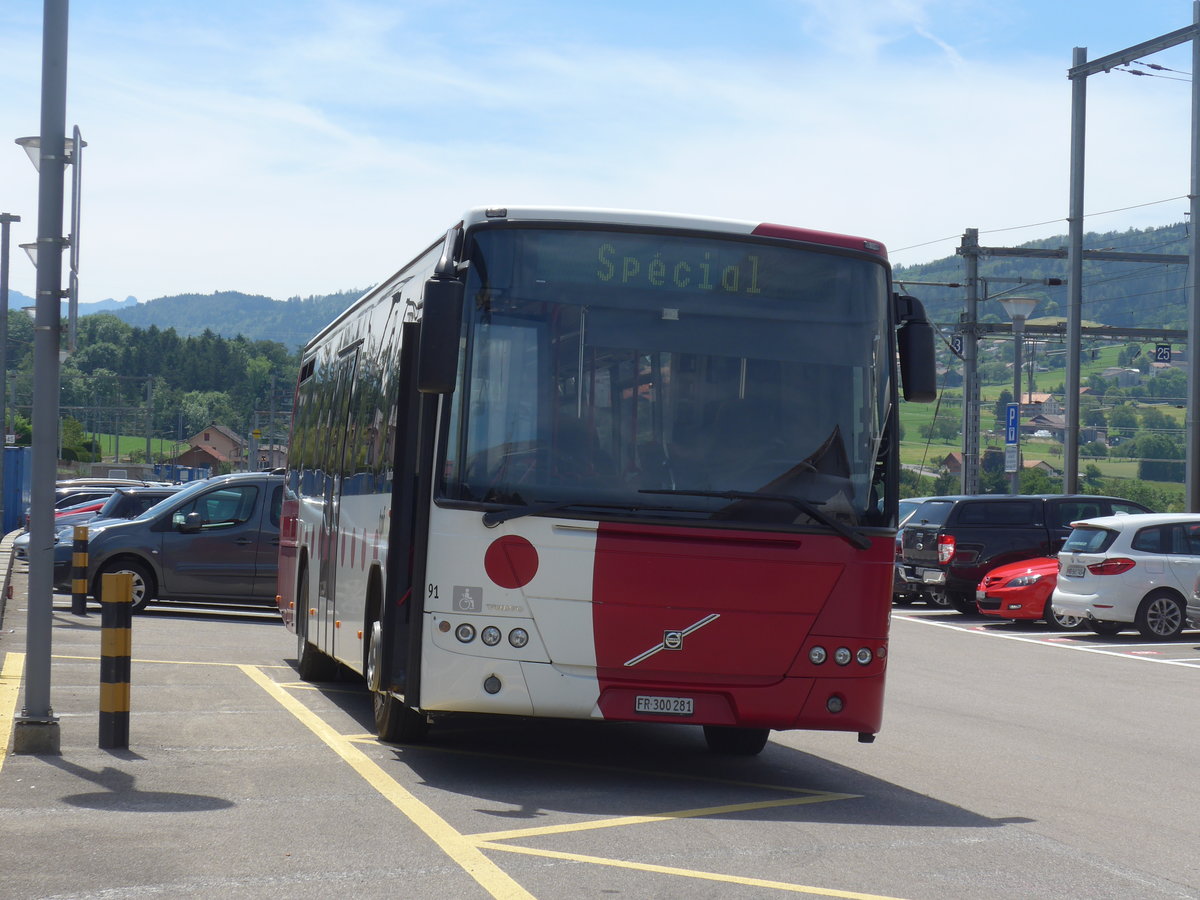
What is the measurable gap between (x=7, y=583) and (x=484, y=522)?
620 inches

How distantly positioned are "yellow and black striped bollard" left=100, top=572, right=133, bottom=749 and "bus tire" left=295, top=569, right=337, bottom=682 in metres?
4.19

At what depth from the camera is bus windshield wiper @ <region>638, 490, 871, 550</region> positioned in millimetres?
8523

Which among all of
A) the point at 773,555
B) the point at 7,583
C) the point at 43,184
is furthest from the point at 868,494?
the point at 7,583

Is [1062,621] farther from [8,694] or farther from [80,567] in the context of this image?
[8,694]

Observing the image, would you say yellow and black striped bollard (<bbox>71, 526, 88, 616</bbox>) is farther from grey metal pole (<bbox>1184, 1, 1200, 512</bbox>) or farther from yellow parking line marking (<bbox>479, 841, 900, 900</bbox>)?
grey metal pole (<bbox>1184, 1, 1200, 512</bbox>)

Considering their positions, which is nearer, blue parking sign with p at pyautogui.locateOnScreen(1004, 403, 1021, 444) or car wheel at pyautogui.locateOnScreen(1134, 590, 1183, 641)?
car wheel at pyautogui.locateOnScreen(1134, 590, 1183, 641)

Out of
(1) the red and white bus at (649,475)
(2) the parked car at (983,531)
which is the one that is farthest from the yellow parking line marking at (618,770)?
(2) the parked car at (983,531)

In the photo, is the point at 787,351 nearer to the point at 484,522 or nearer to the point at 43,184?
the point at 484,522

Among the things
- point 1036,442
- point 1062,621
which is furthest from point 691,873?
point 1036,442

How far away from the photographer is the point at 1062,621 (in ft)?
75.9

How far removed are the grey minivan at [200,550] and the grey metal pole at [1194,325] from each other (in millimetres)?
17210

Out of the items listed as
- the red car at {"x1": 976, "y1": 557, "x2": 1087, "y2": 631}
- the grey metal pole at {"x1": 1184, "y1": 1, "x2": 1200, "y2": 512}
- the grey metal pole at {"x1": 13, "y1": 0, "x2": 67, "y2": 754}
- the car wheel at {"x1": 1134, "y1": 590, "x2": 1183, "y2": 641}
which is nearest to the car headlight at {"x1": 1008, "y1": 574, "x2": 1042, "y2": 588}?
the red car at {"x1": 976, "y1": 557, "x2": 1087, "y2": 631}

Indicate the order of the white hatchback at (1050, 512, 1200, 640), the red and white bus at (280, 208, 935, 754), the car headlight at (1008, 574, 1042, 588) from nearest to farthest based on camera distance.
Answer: the red and white bus at (280, 208, 935, 754), the white hatchback at (1050, 512, 1200, 640), the car headlight at (1008, 574, 1042, 588)

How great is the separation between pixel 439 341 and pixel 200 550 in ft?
43.8
